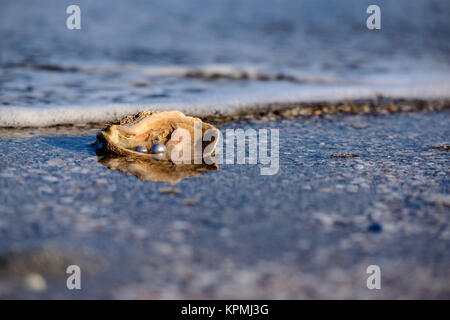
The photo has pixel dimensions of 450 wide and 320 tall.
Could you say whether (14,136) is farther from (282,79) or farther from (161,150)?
(282,79)

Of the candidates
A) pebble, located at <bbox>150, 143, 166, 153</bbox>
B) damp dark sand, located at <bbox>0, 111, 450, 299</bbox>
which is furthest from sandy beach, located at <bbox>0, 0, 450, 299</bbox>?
pebble, located at <bbox>150, 143, 166, 153</bbox>

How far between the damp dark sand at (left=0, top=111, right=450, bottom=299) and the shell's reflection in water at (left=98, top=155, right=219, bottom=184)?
5 cm

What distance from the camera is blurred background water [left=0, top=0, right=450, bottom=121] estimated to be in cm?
427

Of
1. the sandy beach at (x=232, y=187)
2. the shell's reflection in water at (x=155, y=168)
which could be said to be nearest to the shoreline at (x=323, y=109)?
the sandy beach at (x=232, y=187)

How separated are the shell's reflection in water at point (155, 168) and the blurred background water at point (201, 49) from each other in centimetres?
130

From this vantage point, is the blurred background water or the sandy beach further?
the blurred background water

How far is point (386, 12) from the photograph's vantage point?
10352mm

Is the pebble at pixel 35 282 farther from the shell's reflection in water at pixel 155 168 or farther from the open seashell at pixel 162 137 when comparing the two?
the open seashell at pixel 162 137

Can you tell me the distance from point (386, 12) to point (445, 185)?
9178mm

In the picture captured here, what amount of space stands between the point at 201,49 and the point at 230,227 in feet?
16.3

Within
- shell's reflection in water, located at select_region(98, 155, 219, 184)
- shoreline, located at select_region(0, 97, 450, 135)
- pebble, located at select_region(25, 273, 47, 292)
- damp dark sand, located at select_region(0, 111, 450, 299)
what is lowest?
pebble, located at select_region(25, 273, 47, 292)

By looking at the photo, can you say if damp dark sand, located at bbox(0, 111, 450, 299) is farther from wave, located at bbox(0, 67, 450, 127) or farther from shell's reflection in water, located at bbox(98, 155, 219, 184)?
wave, located at bbox(0, 67, 450, 127)


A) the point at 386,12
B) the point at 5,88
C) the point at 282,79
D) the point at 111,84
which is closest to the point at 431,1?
the point at 386,12

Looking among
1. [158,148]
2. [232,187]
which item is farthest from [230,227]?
[158,148]
